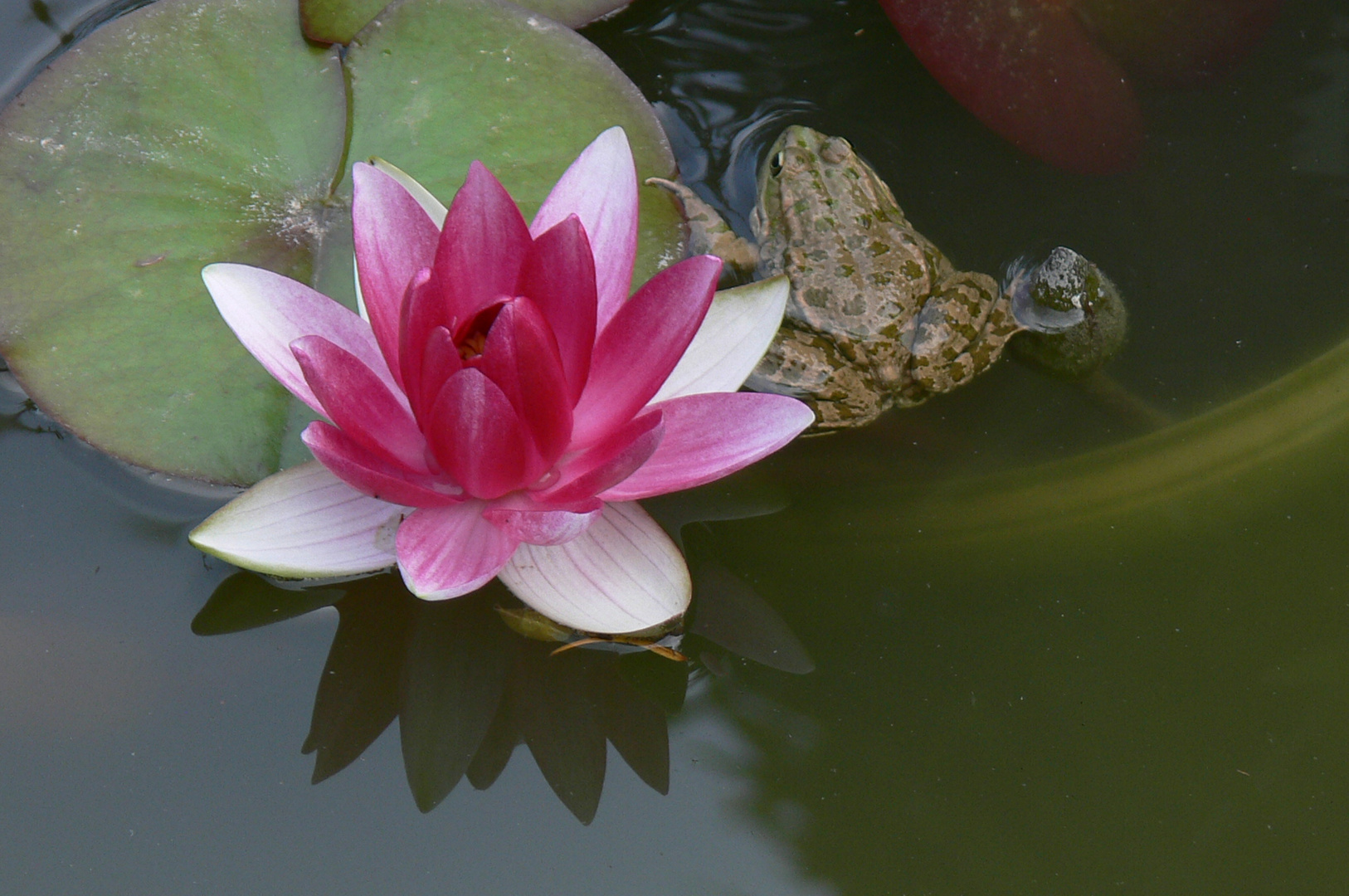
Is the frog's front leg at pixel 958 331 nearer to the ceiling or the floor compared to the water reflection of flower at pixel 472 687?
nearer to the ceiling

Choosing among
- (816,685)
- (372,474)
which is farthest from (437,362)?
(816,685)

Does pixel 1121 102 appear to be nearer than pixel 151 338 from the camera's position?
No

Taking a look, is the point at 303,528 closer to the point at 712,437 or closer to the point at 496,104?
the point at 712,437

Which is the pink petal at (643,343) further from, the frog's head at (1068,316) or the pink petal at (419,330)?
the frog's head at (1068,316)

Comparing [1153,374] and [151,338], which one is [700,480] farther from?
[1153,374]

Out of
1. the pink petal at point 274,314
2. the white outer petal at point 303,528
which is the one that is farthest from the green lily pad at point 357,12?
the white outer petal at point 303,528

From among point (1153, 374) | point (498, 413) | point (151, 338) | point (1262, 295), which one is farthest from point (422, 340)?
point (1262, 295)
